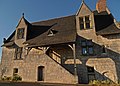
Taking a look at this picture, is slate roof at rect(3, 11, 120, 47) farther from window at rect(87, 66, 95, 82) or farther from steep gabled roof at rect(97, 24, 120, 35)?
window at rect(87, 66, 95, 82)

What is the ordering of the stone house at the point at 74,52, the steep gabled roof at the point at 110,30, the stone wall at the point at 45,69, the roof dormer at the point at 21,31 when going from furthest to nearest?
the roof dormer at the point at 21,31 → the steep gabled roof at the point at 110,30 → the stone house at the point at 74,52 → the stone wall at the point at 45,69

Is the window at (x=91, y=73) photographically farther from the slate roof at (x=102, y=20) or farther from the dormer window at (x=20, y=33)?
the dormer window at (x=20, y=33)

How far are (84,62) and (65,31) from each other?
4.82 metres

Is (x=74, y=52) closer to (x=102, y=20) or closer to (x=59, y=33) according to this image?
(x=59, y=33)

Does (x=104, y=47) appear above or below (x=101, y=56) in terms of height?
above

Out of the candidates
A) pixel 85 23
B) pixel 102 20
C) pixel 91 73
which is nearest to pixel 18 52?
pixel 85 23

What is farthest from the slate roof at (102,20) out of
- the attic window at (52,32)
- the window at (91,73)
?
the attic window at (52,32)

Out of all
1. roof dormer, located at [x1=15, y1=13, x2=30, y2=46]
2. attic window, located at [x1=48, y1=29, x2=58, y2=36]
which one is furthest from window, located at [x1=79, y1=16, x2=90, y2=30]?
roof dormer, located at [x1=15, y1=13, x2=30, y2=46]

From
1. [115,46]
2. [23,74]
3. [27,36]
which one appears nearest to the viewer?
[115,46]

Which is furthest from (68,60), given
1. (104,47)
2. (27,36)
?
(27,36)

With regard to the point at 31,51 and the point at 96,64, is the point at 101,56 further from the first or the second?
the point at 31,51

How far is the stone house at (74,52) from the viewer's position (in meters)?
15.5

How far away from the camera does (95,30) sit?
17.1 metres

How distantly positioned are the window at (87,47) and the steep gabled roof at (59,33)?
1.60m
